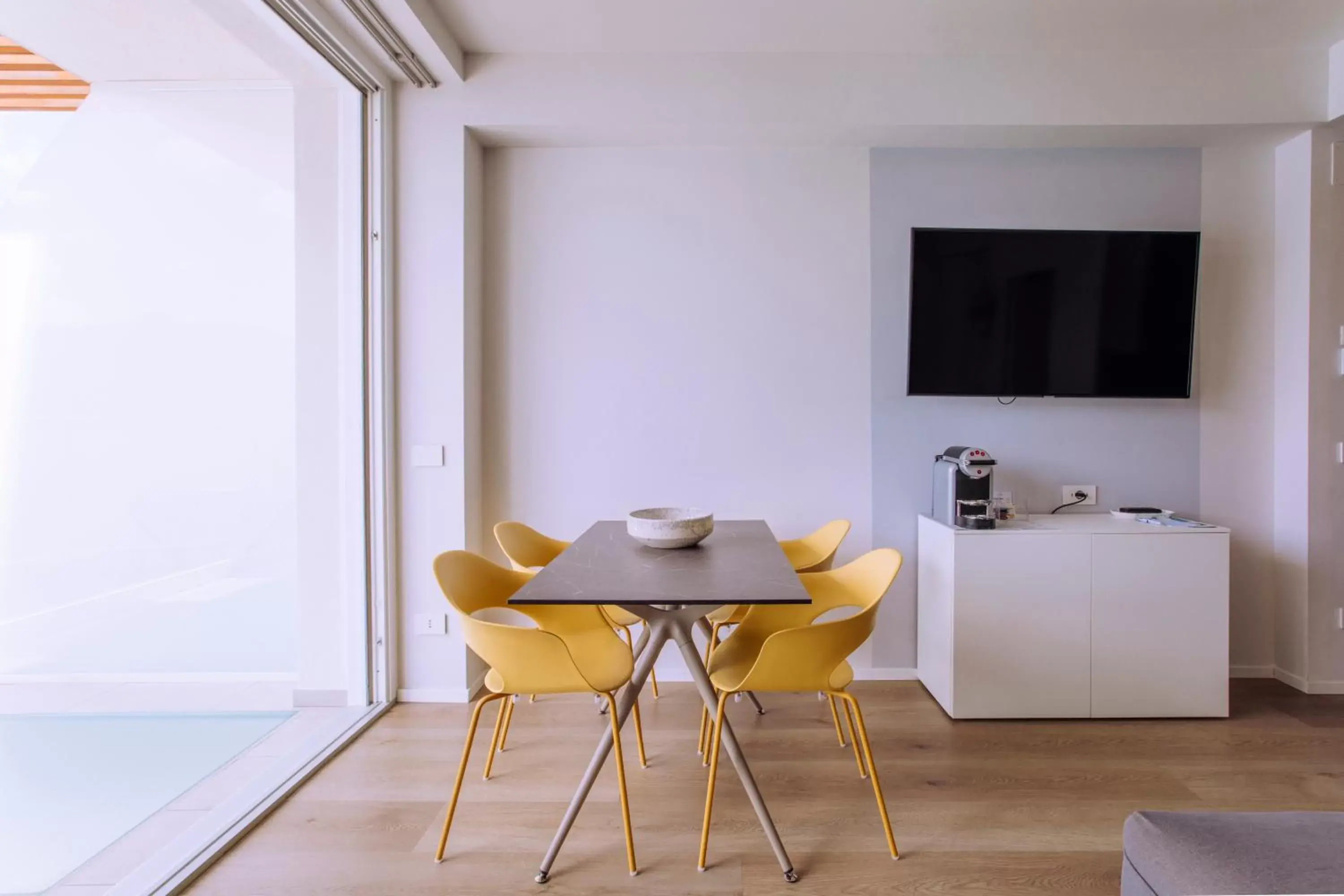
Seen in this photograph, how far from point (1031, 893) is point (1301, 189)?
3.33 meters

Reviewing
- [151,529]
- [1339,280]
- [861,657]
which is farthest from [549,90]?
[1339,280]

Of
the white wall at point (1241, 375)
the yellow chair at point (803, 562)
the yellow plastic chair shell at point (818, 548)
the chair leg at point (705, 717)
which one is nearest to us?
the chair leg at point (705, 717)

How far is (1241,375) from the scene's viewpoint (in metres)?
3.19

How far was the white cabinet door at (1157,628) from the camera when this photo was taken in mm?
2766

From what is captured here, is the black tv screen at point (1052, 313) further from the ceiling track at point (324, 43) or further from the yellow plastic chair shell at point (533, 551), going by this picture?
the ceiling track at point (324, 43)

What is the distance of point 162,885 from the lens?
1.75 metres

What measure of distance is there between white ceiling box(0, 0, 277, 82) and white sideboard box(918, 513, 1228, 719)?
3558 millimetres

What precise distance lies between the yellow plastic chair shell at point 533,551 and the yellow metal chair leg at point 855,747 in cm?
83

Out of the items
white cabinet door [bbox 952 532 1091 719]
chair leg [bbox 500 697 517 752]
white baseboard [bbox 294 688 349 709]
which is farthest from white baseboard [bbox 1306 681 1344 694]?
white baseboard [bbox 294 688 349 709]

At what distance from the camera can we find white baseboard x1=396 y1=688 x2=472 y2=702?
300 cm

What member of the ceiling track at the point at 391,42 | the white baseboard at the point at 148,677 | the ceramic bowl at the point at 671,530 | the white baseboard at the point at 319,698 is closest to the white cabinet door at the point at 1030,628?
→ the ceramic bowl at the point at 671,530

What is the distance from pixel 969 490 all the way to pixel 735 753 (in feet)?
5.57

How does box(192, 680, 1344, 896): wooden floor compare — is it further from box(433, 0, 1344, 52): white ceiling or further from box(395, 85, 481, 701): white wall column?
box(433, 0, 1344, 52): white ceiling

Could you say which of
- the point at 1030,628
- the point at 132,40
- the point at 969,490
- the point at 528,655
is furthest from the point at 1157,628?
the point at 132,40
